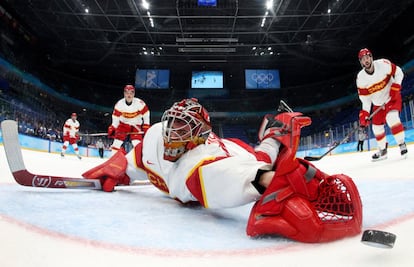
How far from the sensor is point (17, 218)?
926mm

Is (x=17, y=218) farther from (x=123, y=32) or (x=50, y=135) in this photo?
(x=123, y=32)

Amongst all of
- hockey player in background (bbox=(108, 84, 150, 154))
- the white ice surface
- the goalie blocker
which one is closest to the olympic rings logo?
hockey player in background (bbox=(108, 84, 150, 154))

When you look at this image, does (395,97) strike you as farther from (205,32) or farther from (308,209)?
(205,32)

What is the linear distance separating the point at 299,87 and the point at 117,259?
620 inches

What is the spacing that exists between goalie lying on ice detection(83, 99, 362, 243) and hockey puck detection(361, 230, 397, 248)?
0.43 ft

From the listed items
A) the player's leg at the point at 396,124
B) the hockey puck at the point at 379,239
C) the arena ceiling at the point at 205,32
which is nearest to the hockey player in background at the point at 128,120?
the player's leg at the point at 396,124

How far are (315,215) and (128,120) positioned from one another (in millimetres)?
4282

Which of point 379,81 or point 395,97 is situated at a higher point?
point 379,81

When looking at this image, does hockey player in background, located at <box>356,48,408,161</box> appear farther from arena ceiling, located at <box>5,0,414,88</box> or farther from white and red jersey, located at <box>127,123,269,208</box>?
arena ceiling, located at <box>5,0,414,88</box>

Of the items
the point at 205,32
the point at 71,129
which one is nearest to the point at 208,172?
the point at 71,129

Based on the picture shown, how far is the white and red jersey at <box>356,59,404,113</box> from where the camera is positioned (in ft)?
11.7

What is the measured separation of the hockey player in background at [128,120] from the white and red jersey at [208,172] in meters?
3.26

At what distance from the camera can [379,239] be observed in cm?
60

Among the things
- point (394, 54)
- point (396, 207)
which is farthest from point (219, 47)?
point (396, 207)
